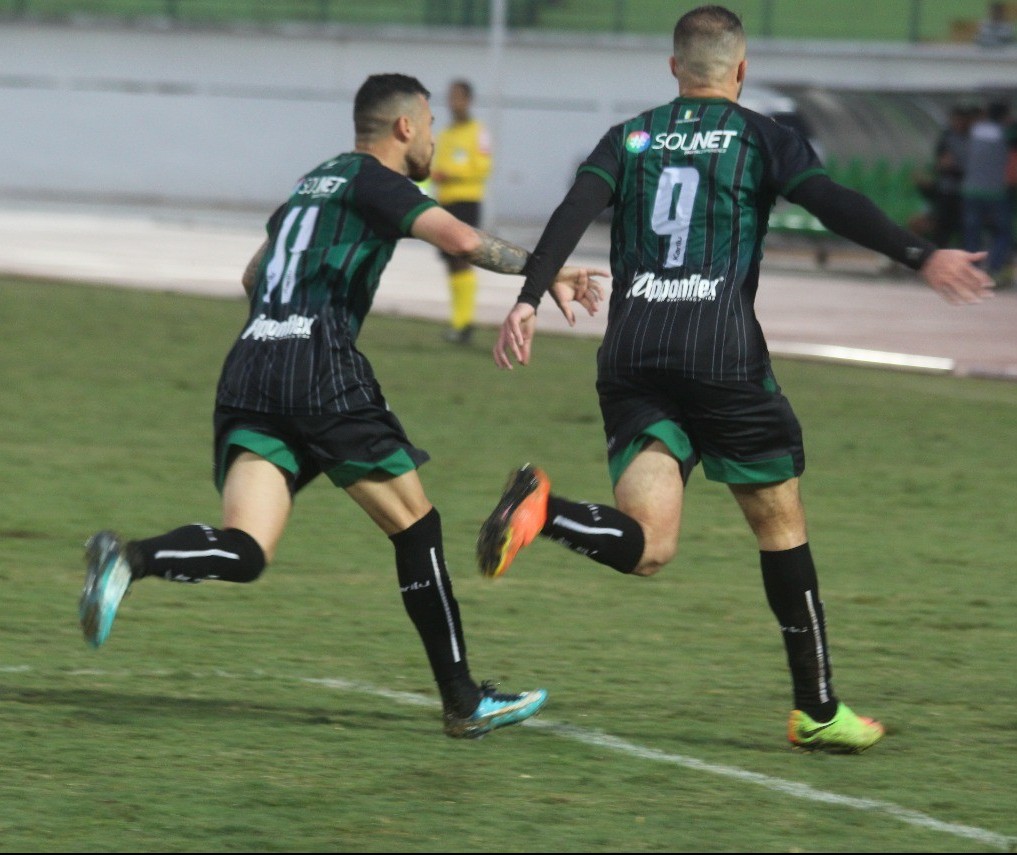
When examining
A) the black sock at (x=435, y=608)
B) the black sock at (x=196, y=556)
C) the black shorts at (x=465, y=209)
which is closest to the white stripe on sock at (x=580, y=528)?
the black sock at (x=435, y=608)

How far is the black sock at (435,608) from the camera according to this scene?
565 centimetres

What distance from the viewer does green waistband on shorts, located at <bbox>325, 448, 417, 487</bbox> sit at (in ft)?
18.0

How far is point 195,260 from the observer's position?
24.9 meters

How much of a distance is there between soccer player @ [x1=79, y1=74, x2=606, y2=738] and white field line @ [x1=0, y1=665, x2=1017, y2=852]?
207 millimetres

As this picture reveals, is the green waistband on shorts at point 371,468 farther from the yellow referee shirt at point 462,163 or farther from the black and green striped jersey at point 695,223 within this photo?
the yellow referee shirt at point 462,163

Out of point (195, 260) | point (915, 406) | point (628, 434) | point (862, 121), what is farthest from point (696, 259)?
point (862, 121)

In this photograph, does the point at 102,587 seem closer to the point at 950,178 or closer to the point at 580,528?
the point at 580,528

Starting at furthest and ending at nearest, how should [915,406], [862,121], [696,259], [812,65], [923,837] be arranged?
[812,65], [862,121], [915,406], [696,259], [923,837]

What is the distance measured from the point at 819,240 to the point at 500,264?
20.9m

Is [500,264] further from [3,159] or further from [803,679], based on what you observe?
[3,159]

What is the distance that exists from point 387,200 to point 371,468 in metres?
0.75

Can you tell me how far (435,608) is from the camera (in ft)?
18.6

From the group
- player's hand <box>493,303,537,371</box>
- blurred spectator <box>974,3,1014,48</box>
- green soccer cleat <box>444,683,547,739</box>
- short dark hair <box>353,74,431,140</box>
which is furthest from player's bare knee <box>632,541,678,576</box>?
blurred spectator <box>974,3,1014,48</box>

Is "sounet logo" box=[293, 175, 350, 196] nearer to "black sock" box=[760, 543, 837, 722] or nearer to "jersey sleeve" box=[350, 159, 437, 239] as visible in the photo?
"jersey sleeve" box=[350, 159, 437, 239]
